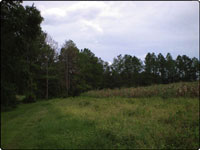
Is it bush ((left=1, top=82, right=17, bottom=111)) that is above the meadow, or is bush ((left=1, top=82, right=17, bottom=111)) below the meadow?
above

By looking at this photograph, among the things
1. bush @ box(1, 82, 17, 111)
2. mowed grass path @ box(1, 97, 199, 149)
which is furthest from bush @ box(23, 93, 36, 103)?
mowed grass path @ box(1, 97, 199, 149)

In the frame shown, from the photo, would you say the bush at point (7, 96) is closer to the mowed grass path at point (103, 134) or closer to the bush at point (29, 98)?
the mowed grass path at point (103, 134)

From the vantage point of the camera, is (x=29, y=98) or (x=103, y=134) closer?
(x=103, y=134)

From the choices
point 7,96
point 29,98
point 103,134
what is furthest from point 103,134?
point 29,98

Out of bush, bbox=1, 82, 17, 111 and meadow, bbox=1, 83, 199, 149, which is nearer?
meadow, bbox=1, 83, 199, 149

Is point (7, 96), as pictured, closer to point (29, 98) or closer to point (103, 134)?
point (29, 98)

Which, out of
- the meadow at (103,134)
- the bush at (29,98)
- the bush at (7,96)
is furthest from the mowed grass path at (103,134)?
the bush at (29,98)

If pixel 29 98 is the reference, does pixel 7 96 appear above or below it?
above

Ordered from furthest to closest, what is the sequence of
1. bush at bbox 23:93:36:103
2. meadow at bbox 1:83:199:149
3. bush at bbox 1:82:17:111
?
bush at bbox 23:93:36:103, bush at bbox 1:82:17:111, meadow at bbox 1:83:199:149

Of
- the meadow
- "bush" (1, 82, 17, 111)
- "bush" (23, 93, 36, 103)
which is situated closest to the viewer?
the meadow

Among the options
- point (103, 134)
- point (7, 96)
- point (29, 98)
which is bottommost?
point (103, 134)

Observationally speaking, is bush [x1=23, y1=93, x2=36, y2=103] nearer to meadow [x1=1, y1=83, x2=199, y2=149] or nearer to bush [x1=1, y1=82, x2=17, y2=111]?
bush [x1=1, y1=82, x2=17, y2=111]

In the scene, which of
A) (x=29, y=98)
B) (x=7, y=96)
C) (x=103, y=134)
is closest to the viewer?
(x=103, y=134)

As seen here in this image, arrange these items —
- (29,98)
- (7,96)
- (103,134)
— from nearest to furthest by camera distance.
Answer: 1. (103,134)
2. (7,96)
3. (29,98)
